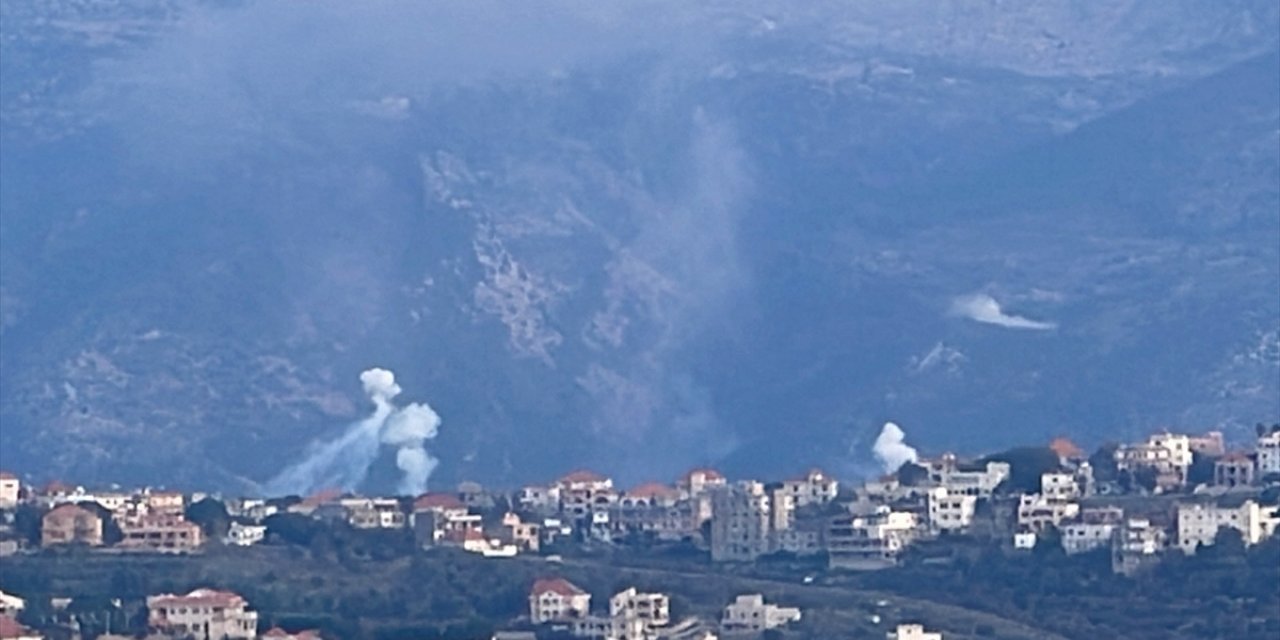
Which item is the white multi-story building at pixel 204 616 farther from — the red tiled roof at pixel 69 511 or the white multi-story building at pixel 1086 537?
the white multi-story building at pixel 1086 537

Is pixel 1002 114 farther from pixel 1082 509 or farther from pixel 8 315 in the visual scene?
pixel 1082 509

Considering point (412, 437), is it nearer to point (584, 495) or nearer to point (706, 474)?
point (706, 474)

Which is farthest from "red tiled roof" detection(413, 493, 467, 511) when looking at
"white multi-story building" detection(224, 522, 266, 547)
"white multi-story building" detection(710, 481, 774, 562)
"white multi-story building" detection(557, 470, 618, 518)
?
"white multi-story building" detection(710, 481, 774, 562)

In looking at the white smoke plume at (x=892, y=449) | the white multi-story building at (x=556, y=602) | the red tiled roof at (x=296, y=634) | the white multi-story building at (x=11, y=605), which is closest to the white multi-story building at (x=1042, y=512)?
the white multi-story building at (x=556, y=602)

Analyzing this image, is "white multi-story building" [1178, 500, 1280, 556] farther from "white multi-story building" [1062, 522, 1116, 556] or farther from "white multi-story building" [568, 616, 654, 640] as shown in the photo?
"white multi-story building" [568, 616, 654, 640]

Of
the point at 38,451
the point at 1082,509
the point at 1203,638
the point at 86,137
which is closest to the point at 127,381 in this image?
the point at 38,451
